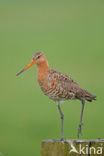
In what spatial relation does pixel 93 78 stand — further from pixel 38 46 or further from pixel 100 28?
pixel 100 28

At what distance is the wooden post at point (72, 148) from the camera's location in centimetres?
528

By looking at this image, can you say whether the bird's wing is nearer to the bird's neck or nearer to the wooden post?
the bird's neck

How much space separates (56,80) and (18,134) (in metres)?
3.76

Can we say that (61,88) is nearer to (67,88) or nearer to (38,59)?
(67,88)

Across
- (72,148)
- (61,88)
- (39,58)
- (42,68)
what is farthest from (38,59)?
(72,148)

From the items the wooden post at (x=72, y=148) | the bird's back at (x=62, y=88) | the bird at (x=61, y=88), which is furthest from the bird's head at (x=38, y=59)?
the wooden post at (x=72, y=148)

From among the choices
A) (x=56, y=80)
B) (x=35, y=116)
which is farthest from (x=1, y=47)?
(x=56, y=80)

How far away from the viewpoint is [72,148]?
209 inches

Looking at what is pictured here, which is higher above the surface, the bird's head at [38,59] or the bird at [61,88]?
the bird's head at [38,59]

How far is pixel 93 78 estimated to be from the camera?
53.3 feet

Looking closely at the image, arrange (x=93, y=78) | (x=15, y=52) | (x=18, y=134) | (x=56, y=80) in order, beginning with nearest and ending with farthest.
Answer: (x=56, y=80)
(x=18, y=134)
(x=93, y=78)
(x=15, y=52)
